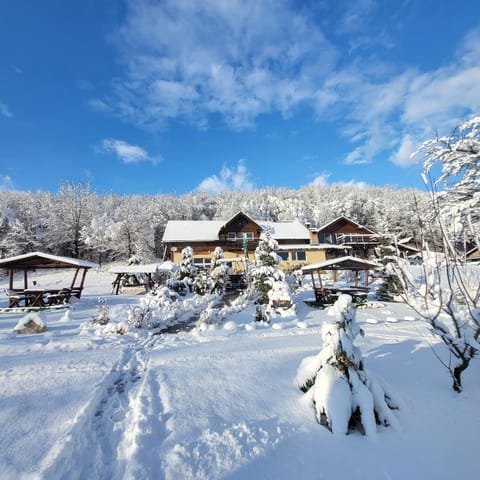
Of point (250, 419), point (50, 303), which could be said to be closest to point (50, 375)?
point (250, 419)

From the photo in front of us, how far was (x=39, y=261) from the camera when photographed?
1512cm

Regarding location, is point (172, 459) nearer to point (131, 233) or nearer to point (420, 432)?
point (420, 432)

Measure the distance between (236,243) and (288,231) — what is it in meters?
7.39

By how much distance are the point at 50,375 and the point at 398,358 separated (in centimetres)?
685

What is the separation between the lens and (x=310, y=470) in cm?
285

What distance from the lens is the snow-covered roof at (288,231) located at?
3322 cm

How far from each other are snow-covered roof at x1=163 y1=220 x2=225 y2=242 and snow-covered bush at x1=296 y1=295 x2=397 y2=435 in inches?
1074

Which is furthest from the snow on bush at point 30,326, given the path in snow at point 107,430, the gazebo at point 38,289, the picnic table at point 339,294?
the picnic table at point 339,294

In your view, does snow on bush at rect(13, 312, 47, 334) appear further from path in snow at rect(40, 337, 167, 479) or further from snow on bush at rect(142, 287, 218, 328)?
path in snow at rect(40, 337, 167, 479)

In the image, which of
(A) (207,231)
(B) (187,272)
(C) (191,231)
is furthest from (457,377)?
(C) (191,231)

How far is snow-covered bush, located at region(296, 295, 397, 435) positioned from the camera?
3.46m

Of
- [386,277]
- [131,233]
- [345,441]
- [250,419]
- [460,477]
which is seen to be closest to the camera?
[460,477]

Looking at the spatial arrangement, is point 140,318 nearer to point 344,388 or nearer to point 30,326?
point 30,326

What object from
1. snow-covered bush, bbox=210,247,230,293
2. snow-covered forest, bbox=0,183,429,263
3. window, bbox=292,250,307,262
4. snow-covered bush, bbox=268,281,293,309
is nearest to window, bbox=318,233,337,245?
window, bbox=292,250,307,262
